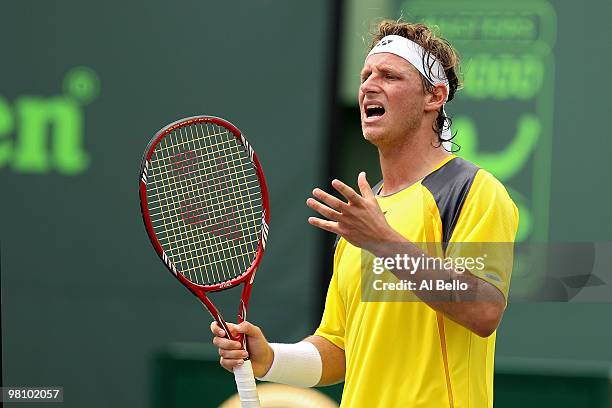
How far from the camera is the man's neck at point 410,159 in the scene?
127 inches

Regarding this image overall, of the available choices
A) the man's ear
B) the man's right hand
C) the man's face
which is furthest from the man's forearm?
the man's ear

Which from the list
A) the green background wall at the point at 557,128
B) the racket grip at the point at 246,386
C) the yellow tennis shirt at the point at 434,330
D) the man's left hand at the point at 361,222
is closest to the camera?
the man's left hand at the point at 361,222

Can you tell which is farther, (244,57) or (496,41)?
(244,57)

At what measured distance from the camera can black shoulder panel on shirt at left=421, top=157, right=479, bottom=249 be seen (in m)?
3.01

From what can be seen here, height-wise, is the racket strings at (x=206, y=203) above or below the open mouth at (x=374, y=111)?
below

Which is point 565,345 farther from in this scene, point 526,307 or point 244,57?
point 244,57

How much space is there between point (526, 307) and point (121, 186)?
6.33 feet

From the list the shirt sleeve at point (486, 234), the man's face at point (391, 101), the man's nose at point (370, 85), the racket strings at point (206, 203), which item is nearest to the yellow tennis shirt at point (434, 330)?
the shirt sleeve at point (486, 234)

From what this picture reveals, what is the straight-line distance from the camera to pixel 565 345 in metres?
5.39

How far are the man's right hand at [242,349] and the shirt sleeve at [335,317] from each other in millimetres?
234

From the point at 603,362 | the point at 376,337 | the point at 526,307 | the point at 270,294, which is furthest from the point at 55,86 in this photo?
the point at 376,337

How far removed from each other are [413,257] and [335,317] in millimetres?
640

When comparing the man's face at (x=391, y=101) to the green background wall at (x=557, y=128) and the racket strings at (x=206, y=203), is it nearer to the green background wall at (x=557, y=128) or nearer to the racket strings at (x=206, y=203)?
the racket strings at (x=206, y=203)

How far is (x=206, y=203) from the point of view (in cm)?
427
